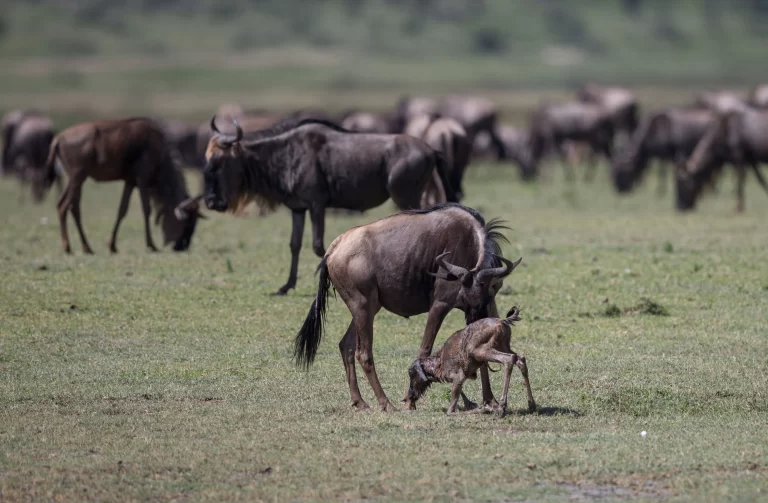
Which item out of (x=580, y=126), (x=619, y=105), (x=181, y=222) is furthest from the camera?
(x=619, y=105)

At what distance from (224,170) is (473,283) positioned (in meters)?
5.80

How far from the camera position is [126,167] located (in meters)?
17.1

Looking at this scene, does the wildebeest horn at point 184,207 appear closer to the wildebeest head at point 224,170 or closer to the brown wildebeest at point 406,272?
the wildebeest head at point 224,170

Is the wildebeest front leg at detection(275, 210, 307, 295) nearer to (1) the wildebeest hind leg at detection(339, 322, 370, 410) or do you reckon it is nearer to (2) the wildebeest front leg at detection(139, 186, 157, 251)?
(2) the wildebeest front leg at detection(139, 186, 157, 251)

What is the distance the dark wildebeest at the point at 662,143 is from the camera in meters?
29.0

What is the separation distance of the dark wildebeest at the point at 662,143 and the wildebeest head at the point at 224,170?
1644cm

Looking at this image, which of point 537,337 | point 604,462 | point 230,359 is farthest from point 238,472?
point 537,337

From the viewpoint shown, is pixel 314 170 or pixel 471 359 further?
pixel 314 170

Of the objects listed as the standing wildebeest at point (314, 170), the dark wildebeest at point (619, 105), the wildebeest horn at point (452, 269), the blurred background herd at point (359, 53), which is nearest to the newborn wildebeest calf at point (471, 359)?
the wildebeest horn at point (452, 269)

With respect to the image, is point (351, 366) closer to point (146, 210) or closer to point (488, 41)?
point (146, 210)

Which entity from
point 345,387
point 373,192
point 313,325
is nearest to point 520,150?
point 373,192

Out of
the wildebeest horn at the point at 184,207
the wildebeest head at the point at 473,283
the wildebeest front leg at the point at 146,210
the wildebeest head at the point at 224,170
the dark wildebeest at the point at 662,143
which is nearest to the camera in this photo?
the wildebeest head at the point at 473,283

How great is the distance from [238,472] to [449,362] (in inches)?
72.6

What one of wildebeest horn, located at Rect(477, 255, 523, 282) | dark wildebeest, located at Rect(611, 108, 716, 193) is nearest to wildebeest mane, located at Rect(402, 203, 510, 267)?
wildebeest horn, located at Rect(477, 255, 523, 282)
